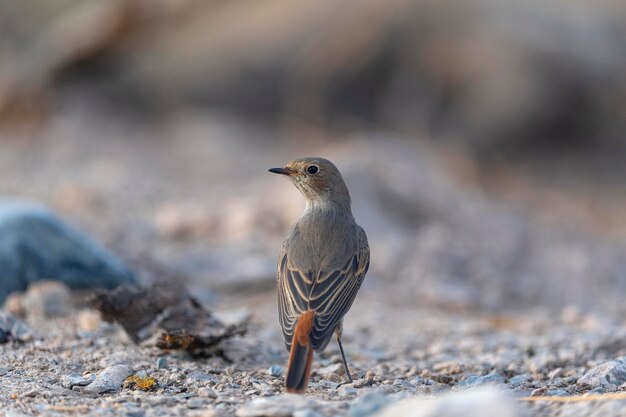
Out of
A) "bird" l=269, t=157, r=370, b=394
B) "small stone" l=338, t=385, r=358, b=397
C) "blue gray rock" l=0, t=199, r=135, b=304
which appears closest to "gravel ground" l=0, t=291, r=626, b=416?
"small stone" l=338, t=385, r=358, b=397

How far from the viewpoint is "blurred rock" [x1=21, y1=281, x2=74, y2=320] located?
6754mm

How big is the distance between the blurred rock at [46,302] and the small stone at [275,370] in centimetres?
198

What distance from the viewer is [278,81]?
15.3m

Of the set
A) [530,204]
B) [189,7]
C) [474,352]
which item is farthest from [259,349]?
[189,7]

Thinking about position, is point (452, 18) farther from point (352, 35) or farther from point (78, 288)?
point (78, 288)

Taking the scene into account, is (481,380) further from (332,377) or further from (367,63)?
(367,63)

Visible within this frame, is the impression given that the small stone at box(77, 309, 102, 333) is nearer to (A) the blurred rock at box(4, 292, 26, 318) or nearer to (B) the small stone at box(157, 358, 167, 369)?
Result: (A) the blurred rock at box(4, 292, 26, 318)

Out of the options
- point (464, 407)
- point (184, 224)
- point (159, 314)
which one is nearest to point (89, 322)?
point (159, 314)

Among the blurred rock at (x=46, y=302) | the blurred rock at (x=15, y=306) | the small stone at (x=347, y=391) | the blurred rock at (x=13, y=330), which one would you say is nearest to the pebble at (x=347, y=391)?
the small stone at (x=347, y=391)

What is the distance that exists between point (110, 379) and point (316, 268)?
1391mm

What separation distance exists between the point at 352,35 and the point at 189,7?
103 inches

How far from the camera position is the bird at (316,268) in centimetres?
495

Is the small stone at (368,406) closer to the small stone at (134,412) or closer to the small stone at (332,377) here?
the small stone at (134,412)

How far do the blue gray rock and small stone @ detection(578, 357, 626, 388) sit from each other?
12.7ft
